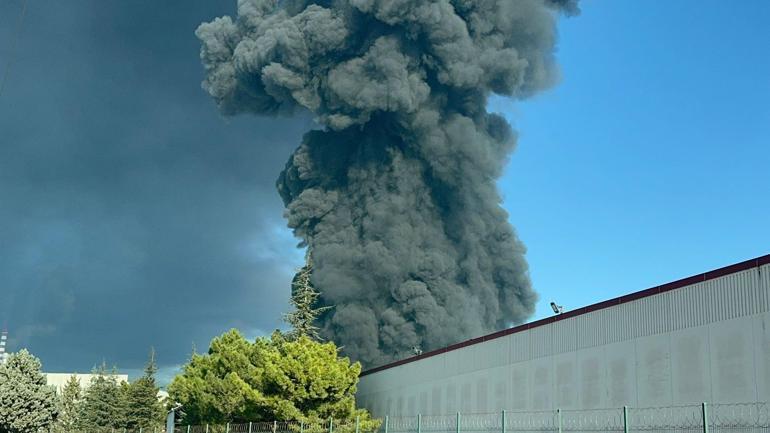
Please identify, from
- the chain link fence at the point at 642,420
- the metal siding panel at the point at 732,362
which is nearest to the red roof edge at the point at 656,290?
the metal siding panel at the point at 732,362

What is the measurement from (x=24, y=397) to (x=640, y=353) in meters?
37.1

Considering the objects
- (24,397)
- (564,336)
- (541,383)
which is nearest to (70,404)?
(24,397)

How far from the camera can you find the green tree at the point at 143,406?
194 feet

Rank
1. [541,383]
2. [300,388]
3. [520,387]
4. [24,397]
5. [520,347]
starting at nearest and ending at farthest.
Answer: [541,383], [520,387], [520,347], [300,388], [24,397]

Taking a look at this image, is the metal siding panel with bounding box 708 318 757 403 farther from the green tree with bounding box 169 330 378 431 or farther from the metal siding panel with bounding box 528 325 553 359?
the green tree with bounding box 169 330 378 431

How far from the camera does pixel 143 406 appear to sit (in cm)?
6034

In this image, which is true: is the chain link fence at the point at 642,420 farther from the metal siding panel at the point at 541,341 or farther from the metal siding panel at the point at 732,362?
the metal siding panel at the point at 541,341

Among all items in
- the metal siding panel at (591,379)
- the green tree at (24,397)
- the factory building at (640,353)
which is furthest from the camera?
the green tree at (24,397)

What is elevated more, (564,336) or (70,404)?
(70,404)

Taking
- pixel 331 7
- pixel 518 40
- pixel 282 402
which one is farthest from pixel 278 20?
pixel 282 402

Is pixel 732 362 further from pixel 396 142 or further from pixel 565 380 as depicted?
pixel 396 142

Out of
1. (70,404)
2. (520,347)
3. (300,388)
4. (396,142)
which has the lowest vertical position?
(300,388)

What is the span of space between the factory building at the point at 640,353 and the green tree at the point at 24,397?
26.4 metres

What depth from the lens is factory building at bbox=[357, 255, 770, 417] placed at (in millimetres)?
20359
